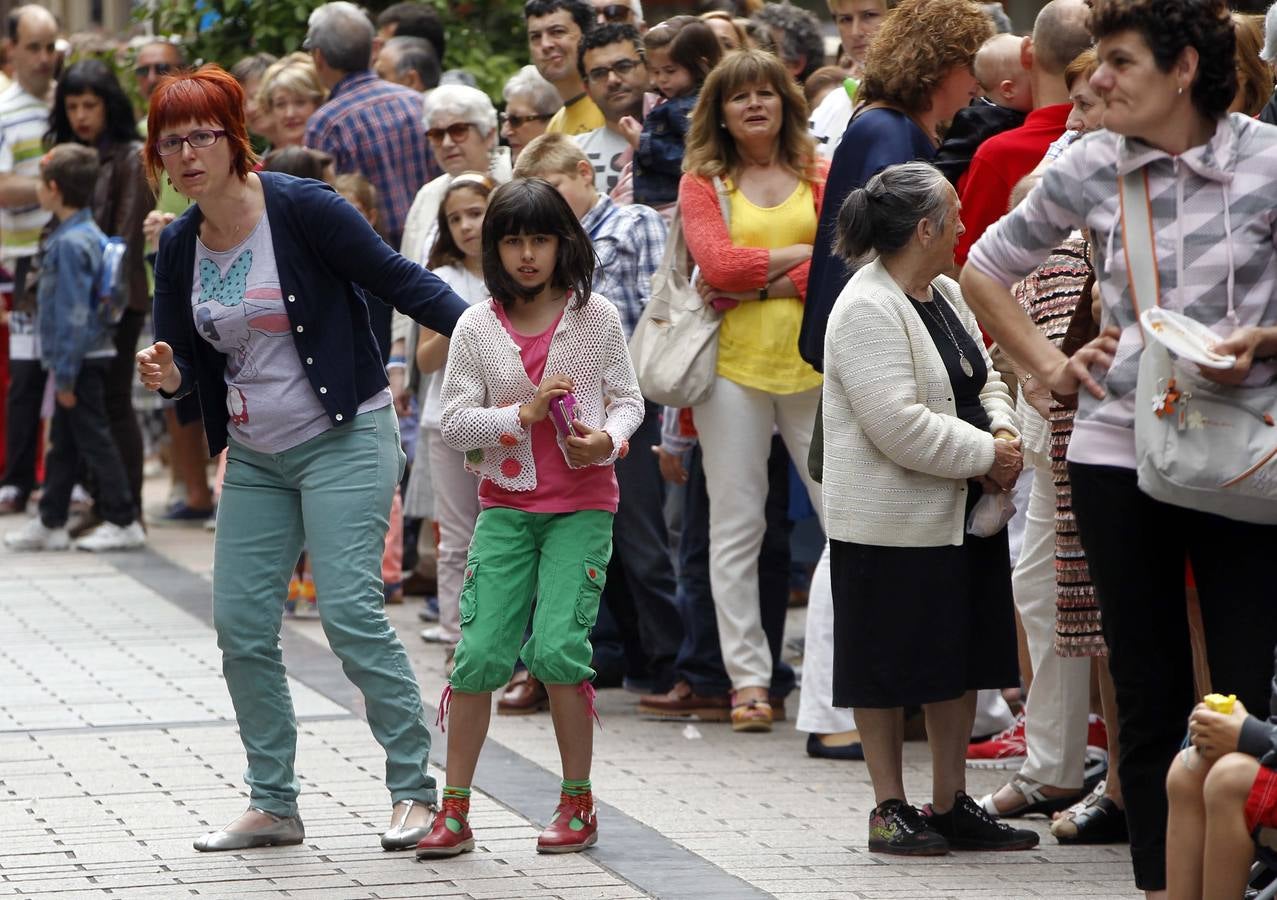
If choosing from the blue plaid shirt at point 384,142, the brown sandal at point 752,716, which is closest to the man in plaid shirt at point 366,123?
the blue plaid shirt at point 384,142

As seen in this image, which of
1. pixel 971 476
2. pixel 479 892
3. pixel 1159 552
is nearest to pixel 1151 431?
pixel 1159 552

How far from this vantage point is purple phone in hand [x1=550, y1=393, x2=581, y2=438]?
18.7ft

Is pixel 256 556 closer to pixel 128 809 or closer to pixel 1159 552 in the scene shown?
pixel 128 809

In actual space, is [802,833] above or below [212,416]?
below

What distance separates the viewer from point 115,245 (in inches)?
462

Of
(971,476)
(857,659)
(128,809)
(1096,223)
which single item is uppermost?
(1096,223)

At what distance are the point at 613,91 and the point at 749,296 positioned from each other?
1.76 metres

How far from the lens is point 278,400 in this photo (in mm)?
5672

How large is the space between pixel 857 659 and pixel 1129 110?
1.91m

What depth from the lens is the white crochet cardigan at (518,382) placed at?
5.78 m

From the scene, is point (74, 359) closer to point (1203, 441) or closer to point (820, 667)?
point (820, 667)

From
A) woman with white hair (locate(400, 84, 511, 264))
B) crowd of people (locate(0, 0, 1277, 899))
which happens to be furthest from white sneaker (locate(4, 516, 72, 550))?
woman with white hair (locate(400, 84, 511, 264))

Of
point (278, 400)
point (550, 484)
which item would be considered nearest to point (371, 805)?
point (550, 484)

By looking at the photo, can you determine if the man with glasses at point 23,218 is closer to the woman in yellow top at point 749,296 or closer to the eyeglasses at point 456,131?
the eyeglasses at point 456,131
